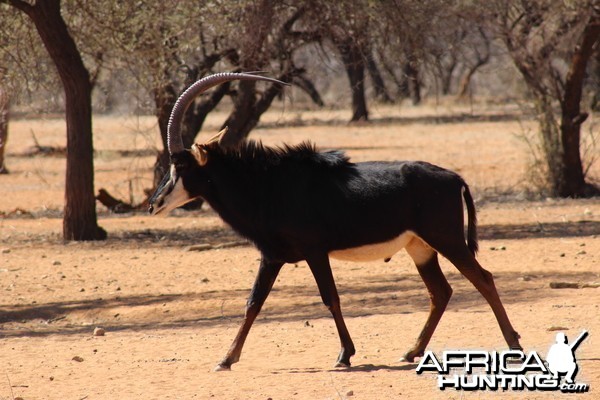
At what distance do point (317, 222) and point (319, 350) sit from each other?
123 cm

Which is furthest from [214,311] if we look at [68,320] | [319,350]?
[319,350]

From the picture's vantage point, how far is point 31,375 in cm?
767

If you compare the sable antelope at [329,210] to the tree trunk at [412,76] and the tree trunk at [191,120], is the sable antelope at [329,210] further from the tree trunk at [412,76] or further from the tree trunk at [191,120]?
the tree trunk at [191,120]

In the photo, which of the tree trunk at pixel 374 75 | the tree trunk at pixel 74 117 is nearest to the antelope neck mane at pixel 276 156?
the tree trunk at pixel 74 117

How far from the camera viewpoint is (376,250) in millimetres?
7484

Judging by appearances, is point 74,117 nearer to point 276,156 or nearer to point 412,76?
point 412,76

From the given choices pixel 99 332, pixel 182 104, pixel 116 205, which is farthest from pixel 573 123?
pixel 182 104

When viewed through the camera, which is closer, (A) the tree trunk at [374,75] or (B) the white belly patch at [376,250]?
(B) the white belly patch at [376,250]

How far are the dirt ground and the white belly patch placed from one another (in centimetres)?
75

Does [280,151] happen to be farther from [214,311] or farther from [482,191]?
[482,191]

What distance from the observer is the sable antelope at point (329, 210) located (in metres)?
7.42

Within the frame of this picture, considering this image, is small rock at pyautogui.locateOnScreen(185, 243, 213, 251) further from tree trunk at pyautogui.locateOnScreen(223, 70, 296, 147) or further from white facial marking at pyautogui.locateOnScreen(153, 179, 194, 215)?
white facial marking at pyautogui.locateOnScreen(153, 179, 194, 215)

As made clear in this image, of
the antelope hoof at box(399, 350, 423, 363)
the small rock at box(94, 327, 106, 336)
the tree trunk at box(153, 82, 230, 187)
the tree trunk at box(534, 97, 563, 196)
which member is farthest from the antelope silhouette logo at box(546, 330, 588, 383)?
the tree trunk at box(534, 97, 563, 196)

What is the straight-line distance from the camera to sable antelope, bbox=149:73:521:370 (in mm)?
7422
